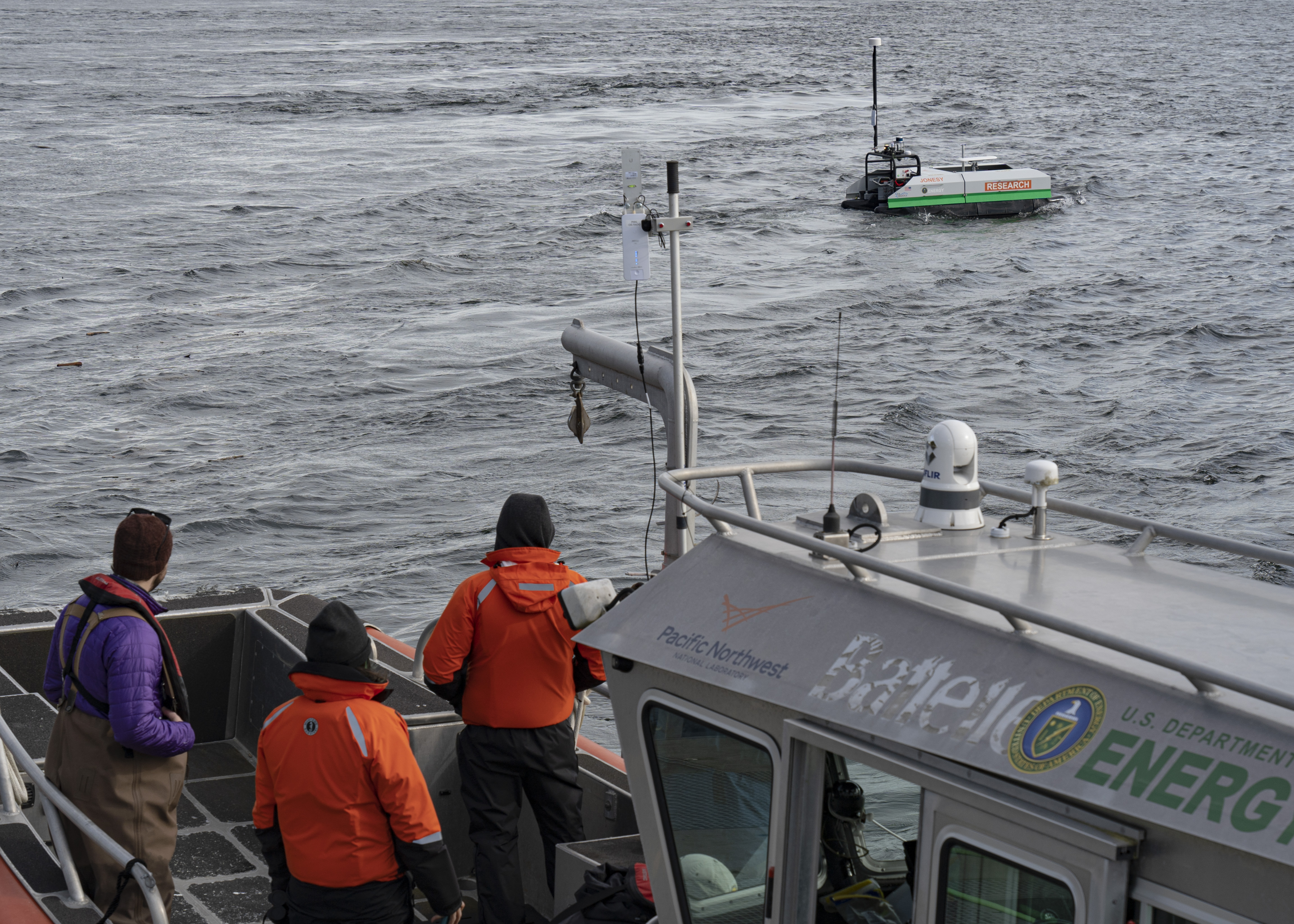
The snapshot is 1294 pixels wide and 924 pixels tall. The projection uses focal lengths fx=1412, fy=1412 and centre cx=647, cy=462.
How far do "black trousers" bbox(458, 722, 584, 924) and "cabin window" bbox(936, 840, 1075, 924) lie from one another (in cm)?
228

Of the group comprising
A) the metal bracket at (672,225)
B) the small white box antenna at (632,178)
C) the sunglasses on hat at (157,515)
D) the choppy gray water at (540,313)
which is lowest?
the choppy gray water at (540,313)

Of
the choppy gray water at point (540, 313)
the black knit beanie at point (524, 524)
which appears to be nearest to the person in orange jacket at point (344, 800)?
the black knit beanie at point (524, 524)

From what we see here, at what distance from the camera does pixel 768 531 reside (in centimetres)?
380

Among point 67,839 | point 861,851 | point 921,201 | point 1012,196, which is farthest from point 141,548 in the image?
point 1012,196

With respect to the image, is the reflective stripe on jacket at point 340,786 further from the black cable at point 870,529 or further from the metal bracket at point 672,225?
the metal bracket at point 672,225

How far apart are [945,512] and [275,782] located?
216 centimetres

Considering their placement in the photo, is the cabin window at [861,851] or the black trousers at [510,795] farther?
the black trousers at [510,795]

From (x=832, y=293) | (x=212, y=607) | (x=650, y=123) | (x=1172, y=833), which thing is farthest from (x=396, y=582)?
(x=650, y=123)

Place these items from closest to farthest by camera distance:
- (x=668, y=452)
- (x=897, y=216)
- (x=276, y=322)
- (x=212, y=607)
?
(x=668, y=452) → (x=212, y=607) → (x=276, y=322) → (x=897, y=216)

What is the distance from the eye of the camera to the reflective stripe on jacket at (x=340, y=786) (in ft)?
13.5

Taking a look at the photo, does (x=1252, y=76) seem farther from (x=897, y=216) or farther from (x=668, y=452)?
(x=668, y=452)

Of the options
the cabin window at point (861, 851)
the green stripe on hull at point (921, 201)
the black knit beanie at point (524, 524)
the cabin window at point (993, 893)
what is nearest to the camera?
the cabin window at point (993, 893)

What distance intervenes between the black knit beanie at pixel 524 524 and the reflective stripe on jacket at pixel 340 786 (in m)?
0.88

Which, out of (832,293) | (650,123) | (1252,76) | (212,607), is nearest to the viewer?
(212,607)
